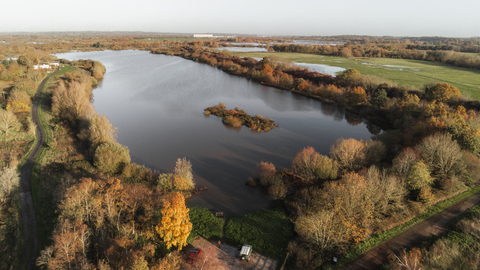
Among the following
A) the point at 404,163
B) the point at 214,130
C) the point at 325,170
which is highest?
the point at 404,163

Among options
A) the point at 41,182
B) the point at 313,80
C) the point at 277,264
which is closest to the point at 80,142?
the point at 41,182

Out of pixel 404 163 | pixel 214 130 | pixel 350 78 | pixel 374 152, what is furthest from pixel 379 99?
pixel 214 130

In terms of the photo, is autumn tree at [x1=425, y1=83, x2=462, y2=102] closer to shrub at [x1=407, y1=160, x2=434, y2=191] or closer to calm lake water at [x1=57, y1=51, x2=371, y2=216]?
calm lake water at [x1=57, y1=51, x2=371, y2=216]

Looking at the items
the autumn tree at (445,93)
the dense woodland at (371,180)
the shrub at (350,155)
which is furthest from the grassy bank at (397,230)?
the autumn tree at (445,93)

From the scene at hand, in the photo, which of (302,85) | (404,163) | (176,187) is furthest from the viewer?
(302,85)

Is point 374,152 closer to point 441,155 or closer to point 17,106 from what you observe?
point 441,155

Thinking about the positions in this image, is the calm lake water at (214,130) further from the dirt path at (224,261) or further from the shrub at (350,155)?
the shrub at (350,155)

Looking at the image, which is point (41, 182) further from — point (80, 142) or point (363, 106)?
point (363, 106)
